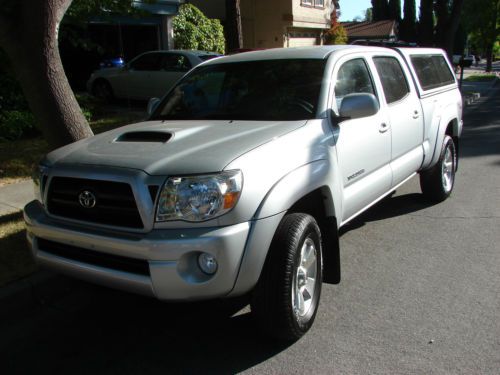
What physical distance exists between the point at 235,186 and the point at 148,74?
11363 millimetres

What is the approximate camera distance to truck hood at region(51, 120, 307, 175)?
306 cm

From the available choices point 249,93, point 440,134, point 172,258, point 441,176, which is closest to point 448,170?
point 441,176

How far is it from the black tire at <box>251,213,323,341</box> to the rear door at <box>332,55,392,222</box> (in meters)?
0.84

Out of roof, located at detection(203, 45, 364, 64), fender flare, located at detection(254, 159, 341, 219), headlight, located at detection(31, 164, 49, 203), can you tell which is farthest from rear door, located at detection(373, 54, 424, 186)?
A: headlight, located at detection(31, 164, 49, 203)

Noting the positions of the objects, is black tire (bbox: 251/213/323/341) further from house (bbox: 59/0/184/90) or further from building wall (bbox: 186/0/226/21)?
building wall (bbox: 186/0/226/21)

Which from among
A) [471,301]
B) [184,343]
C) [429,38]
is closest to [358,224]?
[471,301]

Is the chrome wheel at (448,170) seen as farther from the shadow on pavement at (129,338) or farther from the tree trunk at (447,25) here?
the tree trunk at (447,25)

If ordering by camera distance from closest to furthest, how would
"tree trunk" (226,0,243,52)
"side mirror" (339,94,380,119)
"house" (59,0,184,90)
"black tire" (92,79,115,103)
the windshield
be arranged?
"side mirror" (339,94,380,119), the windshield, "black tire" (92,79,115,103), "tree trunk" (226,0,243,52), "house" (59,0,184,90)

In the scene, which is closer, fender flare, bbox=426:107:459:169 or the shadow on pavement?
the shadow on pavement

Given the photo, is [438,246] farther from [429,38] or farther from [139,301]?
[429,38]

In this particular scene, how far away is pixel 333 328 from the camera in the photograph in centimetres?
361

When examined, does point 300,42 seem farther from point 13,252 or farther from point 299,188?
point 299,188

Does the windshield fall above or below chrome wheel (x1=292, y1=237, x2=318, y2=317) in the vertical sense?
above

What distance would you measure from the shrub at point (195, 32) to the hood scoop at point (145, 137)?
50.9 feet
